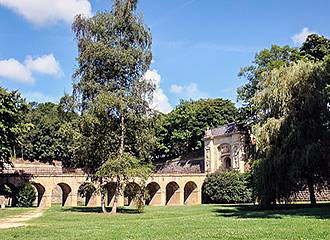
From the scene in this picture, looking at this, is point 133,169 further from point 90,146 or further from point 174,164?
point 174,164

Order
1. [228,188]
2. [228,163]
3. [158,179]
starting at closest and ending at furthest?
[228,188] → [158,179] → [228,163]

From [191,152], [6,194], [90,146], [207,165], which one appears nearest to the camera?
[90,146]

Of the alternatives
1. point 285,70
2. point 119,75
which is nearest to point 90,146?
point 119,75

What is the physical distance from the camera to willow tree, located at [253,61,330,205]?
22719 millimetres

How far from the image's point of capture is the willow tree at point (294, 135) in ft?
74.5

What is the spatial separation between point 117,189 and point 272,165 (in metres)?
9.09

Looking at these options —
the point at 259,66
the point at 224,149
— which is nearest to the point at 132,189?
the point at 259,66

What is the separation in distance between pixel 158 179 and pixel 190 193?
547 centimetres

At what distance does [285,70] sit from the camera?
25594 mm

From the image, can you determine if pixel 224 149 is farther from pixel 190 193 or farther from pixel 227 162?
pixel 190 193

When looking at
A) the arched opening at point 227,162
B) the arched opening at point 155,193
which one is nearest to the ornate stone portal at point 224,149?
the arched opening at point 227,162

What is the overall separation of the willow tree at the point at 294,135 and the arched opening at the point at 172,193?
2508 cm

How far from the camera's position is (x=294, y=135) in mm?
23219

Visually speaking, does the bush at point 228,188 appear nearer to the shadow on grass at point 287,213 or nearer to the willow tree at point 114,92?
the shadow on grass at point 287,213
